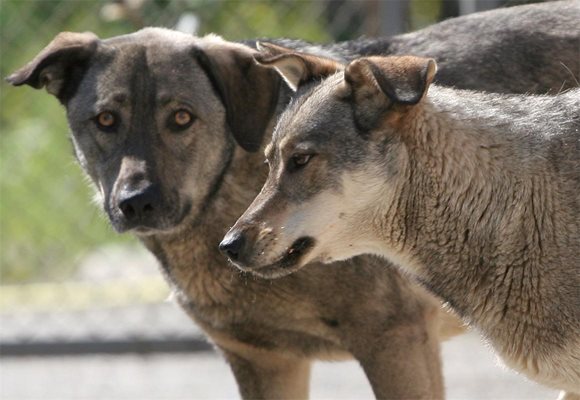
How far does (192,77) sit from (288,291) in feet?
3.35

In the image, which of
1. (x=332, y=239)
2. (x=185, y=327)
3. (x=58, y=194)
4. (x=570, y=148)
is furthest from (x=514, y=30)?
(x=58, y=194)

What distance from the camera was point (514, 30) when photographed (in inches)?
249

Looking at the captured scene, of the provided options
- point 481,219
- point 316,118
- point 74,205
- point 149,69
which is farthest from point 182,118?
point 74,205

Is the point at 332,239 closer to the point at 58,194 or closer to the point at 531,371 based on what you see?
the point at 531,371

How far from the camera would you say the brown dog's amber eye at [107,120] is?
610 cm

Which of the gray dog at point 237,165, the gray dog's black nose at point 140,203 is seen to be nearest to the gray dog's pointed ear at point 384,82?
the gray dog at point 237,165

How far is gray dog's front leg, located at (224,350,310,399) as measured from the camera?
20.8ft

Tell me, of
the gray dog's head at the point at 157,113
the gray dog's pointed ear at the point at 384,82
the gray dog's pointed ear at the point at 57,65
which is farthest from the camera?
the gray dog's pointed ear at the point at 57,65

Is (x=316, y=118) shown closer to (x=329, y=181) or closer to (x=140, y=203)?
(x=329, y=181)

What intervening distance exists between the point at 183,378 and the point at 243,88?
3.68m

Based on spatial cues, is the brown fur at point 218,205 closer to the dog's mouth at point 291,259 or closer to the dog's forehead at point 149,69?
the dog's forehead at point 149,69

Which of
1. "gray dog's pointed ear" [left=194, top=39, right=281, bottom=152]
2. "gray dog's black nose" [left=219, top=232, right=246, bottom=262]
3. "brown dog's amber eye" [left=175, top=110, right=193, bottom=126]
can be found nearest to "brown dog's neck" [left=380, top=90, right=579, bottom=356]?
"gray dog's black nose" [left=219, top=232, right=246, bottom=262]

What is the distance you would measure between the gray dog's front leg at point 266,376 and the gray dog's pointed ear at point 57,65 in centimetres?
140

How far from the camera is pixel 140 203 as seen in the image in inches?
230
